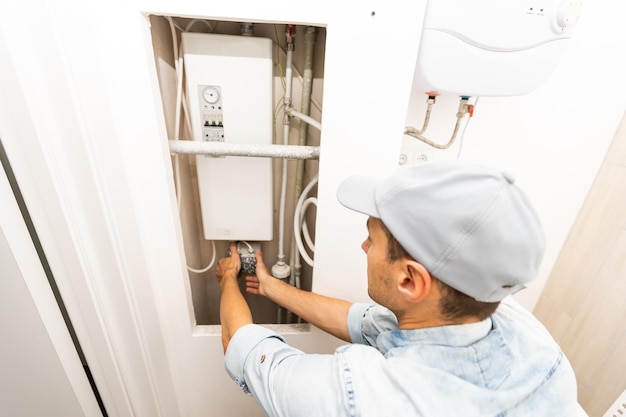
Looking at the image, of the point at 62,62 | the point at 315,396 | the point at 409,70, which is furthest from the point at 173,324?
the point at 409,70

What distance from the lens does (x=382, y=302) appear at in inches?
23.7

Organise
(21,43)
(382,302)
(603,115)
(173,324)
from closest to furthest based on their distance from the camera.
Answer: (21,43) < (382,302) < (173,324) < (603,115)

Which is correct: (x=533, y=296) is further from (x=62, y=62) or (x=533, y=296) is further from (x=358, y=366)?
(x=62, y=62)

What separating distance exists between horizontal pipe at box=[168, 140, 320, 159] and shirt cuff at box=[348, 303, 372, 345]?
432mm

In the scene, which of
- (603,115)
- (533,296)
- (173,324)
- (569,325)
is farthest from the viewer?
(533,296)

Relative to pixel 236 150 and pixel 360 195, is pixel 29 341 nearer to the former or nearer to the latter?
pixel 236 150

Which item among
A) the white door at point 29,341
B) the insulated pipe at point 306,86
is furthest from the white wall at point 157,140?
the insulated pipe at point 306,86

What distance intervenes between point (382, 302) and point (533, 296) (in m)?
1.24

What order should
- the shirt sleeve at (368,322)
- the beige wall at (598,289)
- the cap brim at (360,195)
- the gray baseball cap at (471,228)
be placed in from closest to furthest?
the gray baseball cap at (471,228), the cap brim at (360,195), the shirt sleeve at (368,322), the beige wall at (598,289)

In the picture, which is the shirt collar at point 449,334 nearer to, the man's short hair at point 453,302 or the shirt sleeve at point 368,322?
the man's short hair at point 453,302

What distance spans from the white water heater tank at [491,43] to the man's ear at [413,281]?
1.56ft

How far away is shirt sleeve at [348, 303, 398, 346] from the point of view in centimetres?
74

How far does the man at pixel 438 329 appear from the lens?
47cm

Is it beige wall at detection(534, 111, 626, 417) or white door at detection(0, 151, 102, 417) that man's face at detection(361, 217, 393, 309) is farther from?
beige wall at detection(534, 111, 626, 417)
